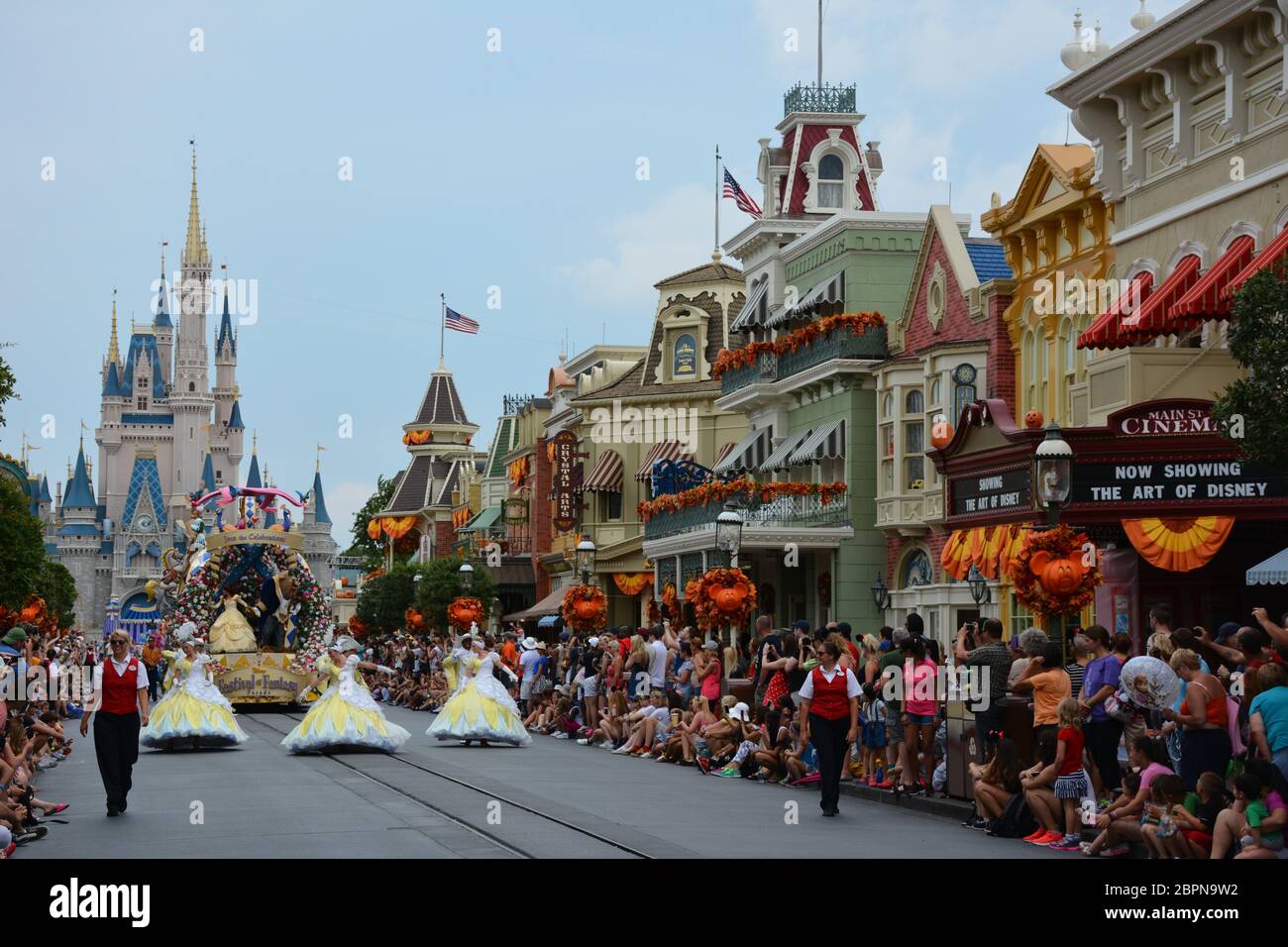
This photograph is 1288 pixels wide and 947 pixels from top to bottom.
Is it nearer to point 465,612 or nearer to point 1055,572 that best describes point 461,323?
point 465,612

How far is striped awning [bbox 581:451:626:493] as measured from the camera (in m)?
56.8

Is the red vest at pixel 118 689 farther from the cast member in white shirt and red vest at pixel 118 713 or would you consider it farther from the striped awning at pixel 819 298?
the striped awning at pixel 819 298

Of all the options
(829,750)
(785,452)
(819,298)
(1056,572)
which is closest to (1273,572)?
(1056,572)

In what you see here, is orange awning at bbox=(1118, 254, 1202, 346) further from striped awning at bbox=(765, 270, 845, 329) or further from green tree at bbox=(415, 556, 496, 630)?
green tree at bbox=(415, 556, 496, 630)

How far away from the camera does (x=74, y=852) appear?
46.5 feet

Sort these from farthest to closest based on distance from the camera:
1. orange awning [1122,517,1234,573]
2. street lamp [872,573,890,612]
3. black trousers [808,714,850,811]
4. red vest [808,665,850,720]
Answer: street lamp [872,573,890,612]
orange awning [1122,517,1234,573]
red vest [808,665,850,720]
black trousers [808,714,850,811]

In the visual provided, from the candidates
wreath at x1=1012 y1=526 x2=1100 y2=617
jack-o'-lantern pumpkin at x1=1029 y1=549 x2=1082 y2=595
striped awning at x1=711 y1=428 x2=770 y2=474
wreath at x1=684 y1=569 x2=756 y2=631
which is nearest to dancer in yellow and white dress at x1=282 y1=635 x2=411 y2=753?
wreath at x1=684 y1=569 x2=756 y2=631

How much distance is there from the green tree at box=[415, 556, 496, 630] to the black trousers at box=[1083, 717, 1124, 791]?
4978 cm

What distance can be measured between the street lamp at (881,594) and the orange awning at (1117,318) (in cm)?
1270

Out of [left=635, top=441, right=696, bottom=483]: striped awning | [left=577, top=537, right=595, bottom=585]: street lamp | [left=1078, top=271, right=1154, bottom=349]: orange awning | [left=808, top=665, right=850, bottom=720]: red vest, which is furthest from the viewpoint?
[left=635, top=441, right=696, bottom=483]: striped awning

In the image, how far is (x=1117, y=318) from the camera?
23.7 metres
